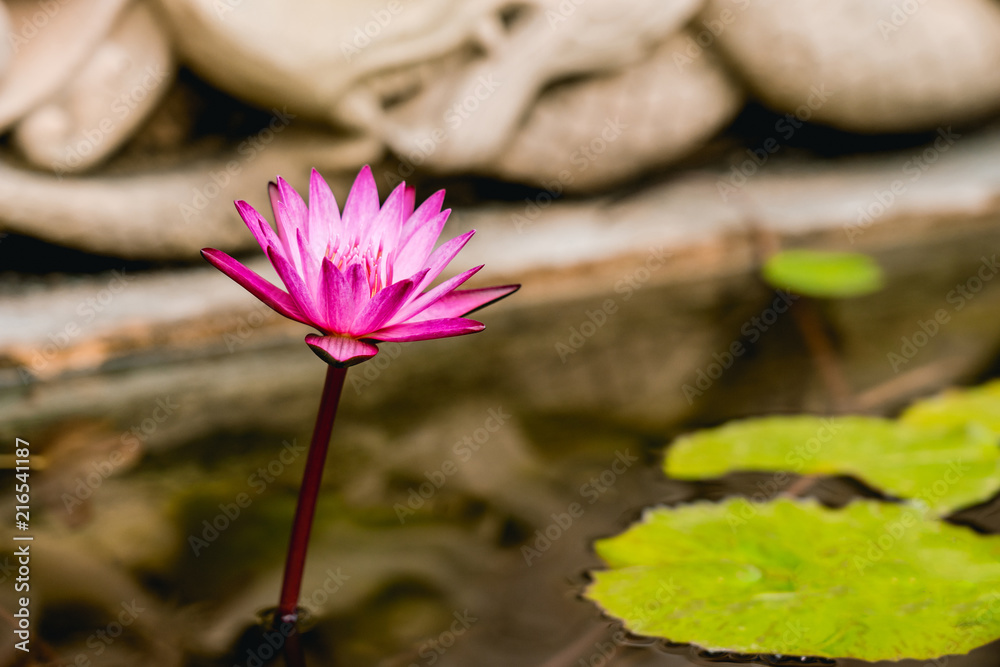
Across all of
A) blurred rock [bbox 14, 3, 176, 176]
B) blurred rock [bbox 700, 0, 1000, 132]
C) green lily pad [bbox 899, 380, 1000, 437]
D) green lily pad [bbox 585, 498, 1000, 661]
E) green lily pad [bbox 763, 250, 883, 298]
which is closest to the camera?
green lily pad [bbox 585, 498, 1000, 661]

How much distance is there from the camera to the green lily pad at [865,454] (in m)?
0.91

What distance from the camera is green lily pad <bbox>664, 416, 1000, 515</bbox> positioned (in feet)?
2.99

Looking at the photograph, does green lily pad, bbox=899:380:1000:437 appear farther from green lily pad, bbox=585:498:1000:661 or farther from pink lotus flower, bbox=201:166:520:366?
pink lotus flower, bbox=201:166:520:366

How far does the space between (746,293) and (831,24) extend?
2.15ft

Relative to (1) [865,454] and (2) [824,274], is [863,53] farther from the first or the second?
(1) [865,454]

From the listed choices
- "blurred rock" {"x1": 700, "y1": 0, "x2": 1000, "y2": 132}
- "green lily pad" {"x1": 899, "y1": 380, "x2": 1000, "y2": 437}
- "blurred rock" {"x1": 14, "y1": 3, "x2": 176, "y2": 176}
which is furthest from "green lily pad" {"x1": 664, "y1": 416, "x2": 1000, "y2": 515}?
"blurred rock" {"x1": 14, "y1": 3, "x2": 176, "y2": 176}

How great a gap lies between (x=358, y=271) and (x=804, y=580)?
541 millimetres

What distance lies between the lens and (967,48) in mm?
1779

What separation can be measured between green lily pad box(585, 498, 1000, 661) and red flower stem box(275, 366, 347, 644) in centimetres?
30

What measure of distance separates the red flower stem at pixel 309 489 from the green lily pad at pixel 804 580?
0.30 metres

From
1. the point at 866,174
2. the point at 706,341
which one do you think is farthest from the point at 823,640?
the point at 866,174

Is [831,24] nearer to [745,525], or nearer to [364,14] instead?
[364,14]

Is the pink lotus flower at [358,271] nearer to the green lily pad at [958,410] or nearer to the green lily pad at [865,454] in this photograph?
the green lily pad at [865,454]

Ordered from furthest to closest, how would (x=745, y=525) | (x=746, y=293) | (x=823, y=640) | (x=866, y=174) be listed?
(x=866, y=174), (x=746, y=293), (x=745, y=525), (x=823, y=640)
